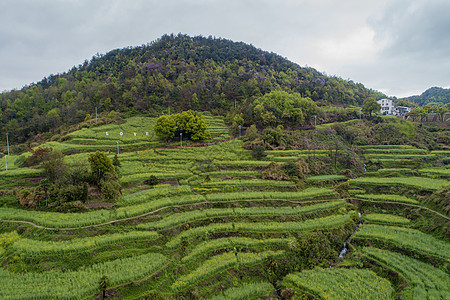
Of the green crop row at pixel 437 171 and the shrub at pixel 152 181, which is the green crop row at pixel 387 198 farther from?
the shrub at pixel 152 181

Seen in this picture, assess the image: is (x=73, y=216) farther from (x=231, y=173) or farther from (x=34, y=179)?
(x=231, y=173)

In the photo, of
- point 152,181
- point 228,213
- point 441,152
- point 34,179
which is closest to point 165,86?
point 152,181

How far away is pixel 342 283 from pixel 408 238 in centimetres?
865

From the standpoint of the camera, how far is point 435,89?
13500 cm

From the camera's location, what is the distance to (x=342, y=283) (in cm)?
1583

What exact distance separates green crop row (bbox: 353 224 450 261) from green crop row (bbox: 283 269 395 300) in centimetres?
428

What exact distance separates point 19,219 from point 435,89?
180447mm

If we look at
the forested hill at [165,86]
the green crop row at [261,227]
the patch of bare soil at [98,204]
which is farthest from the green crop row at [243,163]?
the forested hill at [165,86]

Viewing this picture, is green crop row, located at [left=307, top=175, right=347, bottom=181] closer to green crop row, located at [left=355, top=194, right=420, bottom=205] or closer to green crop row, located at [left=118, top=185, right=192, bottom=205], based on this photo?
green crop row, located at [left=355, top=194, right=420, bottom=205]

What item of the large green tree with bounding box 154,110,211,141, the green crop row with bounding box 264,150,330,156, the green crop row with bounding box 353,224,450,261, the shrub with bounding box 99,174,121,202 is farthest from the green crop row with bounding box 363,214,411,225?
the large green tree with bounding box 154,110,211,141

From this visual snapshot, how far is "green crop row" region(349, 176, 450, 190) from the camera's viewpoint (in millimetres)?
27484

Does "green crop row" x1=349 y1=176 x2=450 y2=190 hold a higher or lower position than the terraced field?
higher

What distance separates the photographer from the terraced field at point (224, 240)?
14.6 meters

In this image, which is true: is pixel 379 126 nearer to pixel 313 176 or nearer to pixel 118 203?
pixel 313 176
